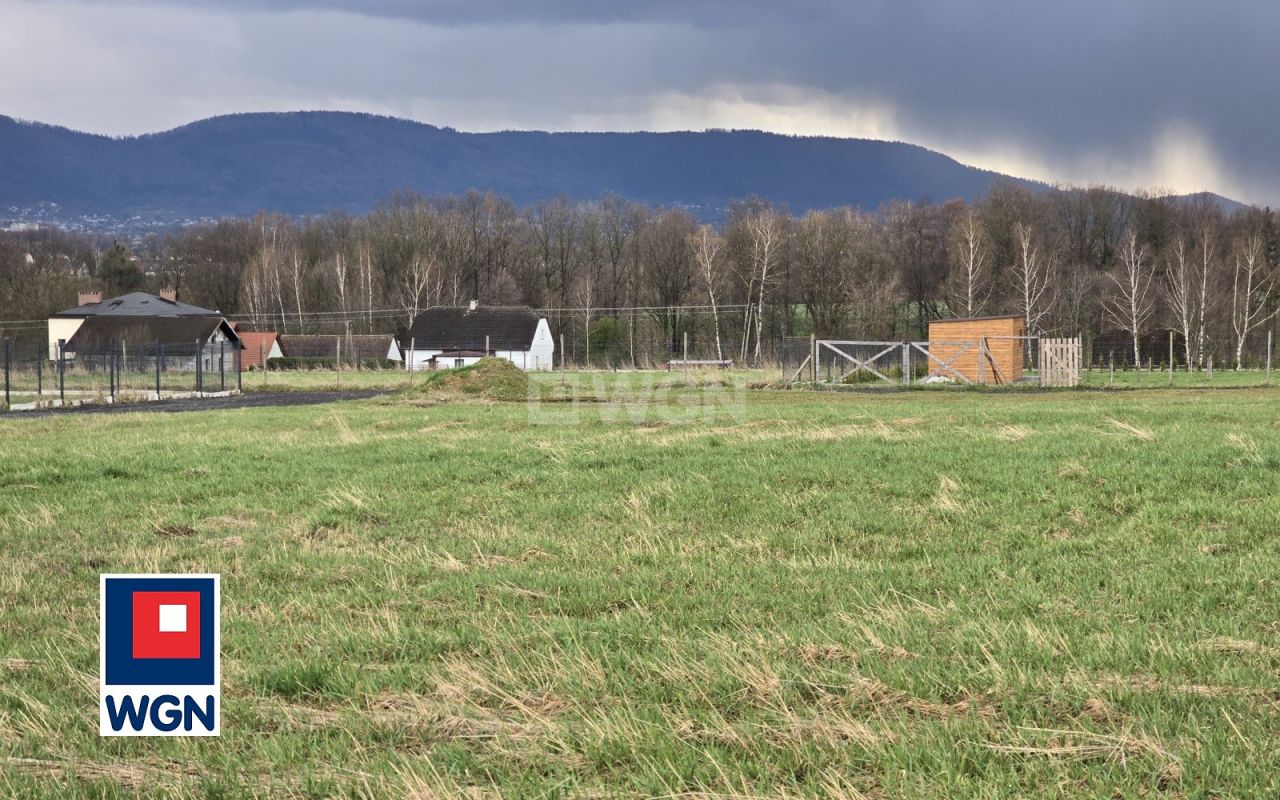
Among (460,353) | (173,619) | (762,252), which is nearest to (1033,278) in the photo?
(762,252)

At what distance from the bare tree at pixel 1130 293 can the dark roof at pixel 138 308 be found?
6913 cm

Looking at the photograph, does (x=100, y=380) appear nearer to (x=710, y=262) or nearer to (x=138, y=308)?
(x=138, y=308)

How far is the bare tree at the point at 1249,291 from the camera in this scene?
66.5m

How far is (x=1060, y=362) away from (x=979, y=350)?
→ 2953 millimetres

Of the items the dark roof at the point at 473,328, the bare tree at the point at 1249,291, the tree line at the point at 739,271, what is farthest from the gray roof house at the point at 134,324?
the bare tree at the point at 1249,291

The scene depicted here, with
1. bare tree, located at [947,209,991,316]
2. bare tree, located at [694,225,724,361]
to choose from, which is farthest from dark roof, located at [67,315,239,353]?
bare tree, located at [947,209,991,316]

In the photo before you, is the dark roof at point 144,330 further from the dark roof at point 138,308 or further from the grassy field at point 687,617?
the grassy field at point 687,617

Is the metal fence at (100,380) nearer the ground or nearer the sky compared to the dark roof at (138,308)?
nearer the ground

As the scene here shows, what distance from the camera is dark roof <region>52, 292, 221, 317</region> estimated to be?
84750 mm

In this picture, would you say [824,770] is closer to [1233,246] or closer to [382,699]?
[382,699]

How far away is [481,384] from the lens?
31.6m

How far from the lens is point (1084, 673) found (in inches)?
200

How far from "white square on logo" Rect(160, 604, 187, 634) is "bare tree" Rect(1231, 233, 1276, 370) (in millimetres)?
70389

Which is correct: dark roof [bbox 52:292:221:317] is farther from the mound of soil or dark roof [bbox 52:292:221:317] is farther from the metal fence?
the mound of soil
